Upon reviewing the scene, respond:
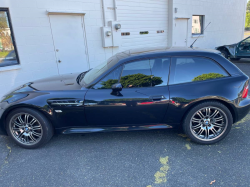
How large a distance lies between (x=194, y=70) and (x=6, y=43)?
16.4 ft

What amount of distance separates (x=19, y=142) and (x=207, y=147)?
10.1ft

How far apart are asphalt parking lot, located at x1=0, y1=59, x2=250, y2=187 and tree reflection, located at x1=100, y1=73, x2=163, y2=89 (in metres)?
1.00

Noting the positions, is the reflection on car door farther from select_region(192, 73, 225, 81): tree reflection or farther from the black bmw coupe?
select_region(192, 73, 225, 81): tree reflection

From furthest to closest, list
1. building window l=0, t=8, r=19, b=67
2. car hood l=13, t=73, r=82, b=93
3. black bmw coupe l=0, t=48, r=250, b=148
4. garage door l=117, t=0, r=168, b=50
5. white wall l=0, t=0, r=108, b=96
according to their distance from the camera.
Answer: garage door l=117, t=0, r=168, b=50
white wall l=0, t=0, r=108, b=96
building window l=0, t=8, r=19, b=67
car hood l=13, t=73, r=82, b=93
black bmw coupe l=0, t=48, r=250, b=148

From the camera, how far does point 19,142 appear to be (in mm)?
3172

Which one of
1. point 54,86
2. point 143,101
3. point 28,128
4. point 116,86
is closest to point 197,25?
point 143,101

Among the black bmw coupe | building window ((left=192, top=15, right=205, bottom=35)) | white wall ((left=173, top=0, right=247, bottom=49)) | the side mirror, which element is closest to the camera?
the side mirror

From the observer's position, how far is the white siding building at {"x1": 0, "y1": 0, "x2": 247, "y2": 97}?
532 cm

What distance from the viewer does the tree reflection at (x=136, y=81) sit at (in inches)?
119

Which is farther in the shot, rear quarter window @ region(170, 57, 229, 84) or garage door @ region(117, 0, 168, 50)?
garage door @ region(117, 0, 168, 50)

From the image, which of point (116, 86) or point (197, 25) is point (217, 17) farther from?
point (116, 86)

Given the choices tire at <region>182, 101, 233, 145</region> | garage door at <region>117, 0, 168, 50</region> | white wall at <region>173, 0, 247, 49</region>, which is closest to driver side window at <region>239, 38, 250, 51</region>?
white wall at <region>173, 0, 247, 49</region>

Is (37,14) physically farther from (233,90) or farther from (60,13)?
(233,90)

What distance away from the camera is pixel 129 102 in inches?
117
